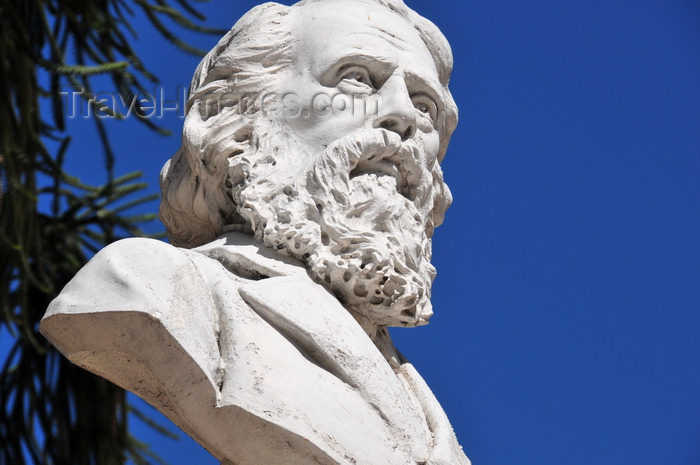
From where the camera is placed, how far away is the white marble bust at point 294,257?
3.53 meters

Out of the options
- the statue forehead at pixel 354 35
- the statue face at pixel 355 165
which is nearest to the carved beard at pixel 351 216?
the statue face at pixel 355 165

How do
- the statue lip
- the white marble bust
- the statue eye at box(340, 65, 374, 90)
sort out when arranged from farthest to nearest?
the statue eye at box(340, 65, 374, 90)
the statue lip
the white marble bust

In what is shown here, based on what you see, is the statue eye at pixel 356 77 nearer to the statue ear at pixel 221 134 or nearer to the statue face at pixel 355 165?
the statue face at pixel 355 165

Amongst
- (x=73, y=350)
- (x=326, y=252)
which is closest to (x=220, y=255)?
(x=326, y=252)

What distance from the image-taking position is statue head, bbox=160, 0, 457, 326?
13.2 feet

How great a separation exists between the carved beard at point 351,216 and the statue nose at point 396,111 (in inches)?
2.2

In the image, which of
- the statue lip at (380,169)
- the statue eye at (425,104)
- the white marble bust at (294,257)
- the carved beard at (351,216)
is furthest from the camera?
the statue eye at (425,104)

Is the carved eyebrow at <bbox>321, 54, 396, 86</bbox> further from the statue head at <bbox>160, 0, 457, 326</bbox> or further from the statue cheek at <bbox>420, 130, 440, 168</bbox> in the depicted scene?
the statue cheek at <bbox>420, 130, 440, 168</bbox>

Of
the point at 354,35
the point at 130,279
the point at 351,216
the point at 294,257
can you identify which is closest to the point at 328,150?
the point at 351,216

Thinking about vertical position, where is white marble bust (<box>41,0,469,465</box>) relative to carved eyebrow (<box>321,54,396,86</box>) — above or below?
below

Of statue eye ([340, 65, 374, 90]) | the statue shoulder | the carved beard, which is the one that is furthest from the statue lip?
the statue shoulder

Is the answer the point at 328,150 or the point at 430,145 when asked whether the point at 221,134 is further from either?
the point at 430,145

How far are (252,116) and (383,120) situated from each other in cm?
42

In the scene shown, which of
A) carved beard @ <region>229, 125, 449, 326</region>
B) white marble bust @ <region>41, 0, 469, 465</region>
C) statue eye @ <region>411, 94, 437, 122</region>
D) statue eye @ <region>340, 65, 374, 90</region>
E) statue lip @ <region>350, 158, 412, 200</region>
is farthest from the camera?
statue eye @ <region>411, 94, 437, 122</region>
